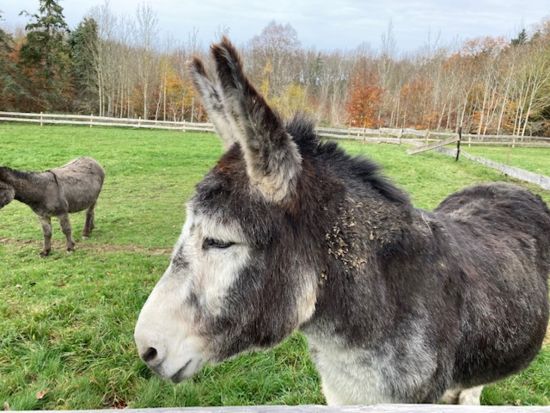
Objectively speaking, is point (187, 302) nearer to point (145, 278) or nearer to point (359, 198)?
point (359, 198)

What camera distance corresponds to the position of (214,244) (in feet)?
5.48

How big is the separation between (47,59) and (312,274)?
47522mm

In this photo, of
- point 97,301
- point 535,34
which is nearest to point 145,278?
point 97,301

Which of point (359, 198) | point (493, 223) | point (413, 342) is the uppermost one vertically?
point (359, 198)

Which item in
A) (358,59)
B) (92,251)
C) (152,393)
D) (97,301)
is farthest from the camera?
(358,59)

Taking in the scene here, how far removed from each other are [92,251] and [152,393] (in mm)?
4966

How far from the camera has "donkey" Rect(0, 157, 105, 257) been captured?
24.7 ft

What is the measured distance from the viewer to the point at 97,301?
5.20 metres

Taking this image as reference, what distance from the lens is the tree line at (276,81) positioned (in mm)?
39812

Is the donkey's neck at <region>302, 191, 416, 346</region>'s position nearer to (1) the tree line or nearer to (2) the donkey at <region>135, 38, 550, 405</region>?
(2) the donkey at <region>135, 38, 550, 405</region>

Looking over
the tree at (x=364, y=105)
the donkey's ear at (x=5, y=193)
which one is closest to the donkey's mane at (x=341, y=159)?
the donkey's ear at (x=5, y=193)

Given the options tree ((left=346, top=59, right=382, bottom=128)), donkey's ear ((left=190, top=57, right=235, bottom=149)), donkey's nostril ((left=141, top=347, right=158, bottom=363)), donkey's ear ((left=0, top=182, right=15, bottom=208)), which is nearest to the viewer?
donkey's nostril ((left=141, top=347, right=158, bottom=363))

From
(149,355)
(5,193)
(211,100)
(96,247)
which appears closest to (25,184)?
(5,193)

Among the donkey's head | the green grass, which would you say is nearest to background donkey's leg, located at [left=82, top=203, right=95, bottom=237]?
the donkey's head
